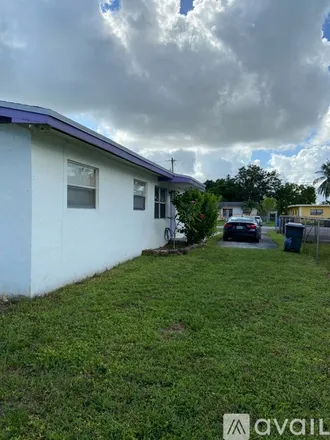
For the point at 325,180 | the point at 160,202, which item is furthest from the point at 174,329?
the point at 325,180

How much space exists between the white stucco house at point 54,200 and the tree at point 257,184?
66.7 meters

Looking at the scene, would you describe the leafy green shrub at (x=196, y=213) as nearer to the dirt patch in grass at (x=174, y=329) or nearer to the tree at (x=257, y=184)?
the dirt patch in grass at (x=174, y=329)

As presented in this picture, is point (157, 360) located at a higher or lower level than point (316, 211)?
lower

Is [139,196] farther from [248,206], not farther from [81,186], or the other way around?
[248,206]

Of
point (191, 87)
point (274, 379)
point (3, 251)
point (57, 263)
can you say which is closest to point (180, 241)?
point (191, 87)

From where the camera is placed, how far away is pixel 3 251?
5.37m

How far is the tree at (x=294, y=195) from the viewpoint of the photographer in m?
63.8

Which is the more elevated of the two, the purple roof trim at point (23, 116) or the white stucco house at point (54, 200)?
the purple roof trim at point (23, 116)

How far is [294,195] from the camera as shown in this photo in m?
66.3

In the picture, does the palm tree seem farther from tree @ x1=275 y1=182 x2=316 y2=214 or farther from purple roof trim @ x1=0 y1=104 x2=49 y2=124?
purple roof trim @ x1=0 y1=104 x2=49 y2=124

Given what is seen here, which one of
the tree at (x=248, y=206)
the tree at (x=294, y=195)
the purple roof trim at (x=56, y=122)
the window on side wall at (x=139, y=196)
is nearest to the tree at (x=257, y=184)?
the tree at (x=294, y=195)

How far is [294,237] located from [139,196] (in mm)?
6248

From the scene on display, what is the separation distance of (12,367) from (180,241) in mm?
11469

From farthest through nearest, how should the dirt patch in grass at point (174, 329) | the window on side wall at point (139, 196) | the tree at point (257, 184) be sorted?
the tree at point (257, 184), the window on side wall at point (139, 196), the dirt patch in grass at point (174, 329)
